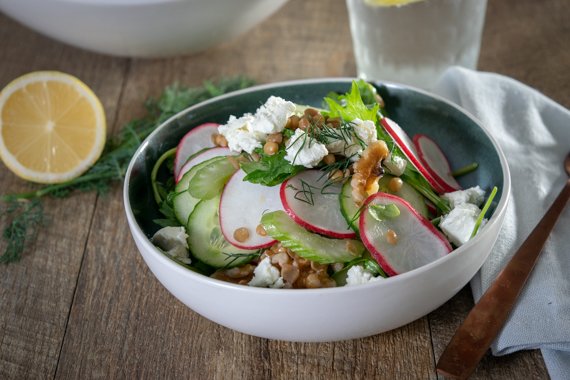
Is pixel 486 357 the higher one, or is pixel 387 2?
pixel 387 2

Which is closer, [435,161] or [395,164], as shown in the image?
[395,164]

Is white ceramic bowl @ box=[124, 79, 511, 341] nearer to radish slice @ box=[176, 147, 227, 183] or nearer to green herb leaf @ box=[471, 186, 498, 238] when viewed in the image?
green herb leaf @ box=[471, 186, 498, 238]

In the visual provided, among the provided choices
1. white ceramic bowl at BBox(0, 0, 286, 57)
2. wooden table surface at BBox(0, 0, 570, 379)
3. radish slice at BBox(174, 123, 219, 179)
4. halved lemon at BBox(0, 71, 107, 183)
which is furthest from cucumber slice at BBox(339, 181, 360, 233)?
white ceramic bowl at BBox(0, 0, 286, 57)

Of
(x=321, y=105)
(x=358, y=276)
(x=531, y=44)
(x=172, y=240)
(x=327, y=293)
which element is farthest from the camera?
(x=531, y=44)

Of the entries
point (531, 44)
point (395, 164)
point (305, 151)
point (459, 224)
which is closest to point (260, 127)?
point (305, 151)

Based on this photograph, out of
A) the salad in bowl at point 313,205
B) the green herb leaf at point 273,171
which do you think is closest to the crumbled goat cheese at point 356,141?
the salad in bowl at point 313,205

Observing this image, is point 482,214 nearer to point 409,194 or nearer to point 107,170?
point 409,194

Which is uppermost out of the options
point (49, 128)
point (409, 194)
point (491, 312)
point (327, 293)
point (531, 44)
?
point (327, 293)
